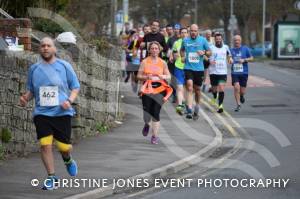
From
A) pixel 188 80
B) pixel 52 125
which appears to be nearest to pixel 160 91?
pixel 188 80

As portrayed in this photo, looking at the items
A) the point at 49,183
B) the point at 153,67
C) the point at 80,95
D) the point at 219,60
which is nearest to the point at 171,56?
the point at 219,60

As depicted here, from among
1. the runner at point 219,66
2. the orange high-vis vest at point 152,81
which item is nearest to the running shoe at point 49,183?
the orange high-vis vest at point 152,81

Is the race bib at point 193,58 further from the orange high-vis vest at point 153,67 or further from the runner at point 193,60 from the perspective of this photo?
the orange high-vis vest at point 153,67

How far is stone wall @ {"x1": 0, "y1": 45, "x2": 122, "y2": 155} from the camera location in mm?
11188

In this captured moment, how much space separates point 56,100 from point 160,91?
4.21 metres

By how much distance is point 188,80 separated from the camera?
15.8m

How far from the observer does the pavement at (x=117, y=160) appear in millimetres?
9023

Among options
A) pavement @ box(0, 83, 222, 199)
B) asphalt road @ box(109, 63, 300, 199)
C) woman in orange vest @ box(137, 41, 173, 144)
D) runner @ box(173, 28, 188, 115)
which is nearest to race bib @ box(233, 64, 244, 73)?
asphalt road @ box(109, 63, 300, 199)

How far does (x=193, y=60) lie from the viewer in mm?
15852

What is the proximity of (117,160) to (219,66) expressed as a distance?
7.45 metres

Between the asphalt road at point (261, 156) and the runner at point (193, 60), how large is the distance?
1142mm

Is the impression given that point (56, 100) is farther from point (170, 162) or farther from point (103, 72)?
point (103, 72)

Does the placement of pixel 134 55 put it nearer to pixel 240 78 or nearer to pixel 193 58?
pixel 240 78

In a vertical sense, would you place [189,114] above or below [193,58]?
below
